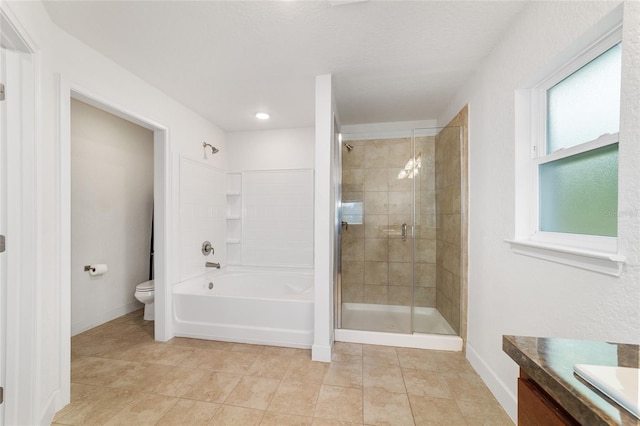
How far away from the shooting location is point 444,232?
Answer: 2.80 metres

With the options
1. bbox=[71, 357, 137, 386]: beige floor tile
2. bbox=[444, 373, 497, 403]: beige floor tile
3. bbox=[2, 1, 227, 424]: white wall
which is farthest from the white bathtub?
bbox=[444, 373, 497, 403]: beige floor tile

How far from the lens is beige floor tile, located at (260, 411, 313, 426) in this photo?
58.3 inches

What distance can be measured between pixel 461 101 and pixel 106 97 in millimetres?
2952

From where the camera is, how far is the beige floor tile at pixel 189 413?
4.91 feet

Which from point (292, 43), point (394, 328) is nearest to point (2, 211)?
point (292, 43)

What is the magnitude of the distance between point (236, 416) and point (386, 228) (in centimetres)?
234

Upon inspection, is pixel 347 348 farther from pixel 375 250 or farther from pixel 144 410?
pixel 144 410

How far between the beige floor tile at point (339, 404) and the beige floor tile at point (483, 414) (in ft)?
2.11

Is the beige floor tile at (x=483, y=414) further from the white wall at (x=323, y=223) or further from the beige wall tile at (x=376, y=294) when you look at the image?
the beige wall tile at (x=376, y=294)

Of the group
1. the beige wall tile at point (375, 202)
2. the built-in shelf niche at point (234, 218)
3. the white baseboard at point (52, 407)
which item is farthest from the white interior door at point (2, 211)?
the beige wall tile at point (375, 202)

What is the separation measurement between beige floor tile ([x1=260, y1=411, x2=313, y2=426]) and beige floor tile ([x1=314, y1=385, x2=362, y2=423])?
8 cm

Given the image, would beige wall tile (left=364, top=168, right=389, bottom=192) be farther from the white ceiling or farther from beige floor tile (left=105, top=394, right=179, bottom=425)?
beige floor tile (left=105, top=394, right=179, bottom=425)

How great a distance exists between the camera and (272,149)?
3.57 metres

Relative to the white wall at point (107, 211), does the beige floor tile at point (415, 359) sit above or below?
below
